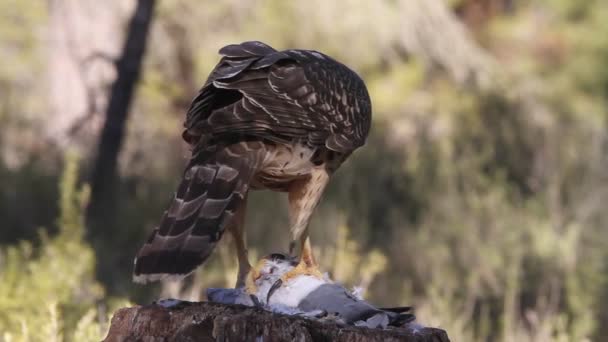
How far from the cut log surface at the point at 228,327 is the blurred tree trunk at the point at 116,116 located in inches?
173

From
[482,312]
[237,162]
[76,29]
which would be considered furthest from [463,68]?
[237,162]

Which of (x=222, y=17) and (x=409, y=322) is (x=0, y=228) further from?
(x=409, y=322)

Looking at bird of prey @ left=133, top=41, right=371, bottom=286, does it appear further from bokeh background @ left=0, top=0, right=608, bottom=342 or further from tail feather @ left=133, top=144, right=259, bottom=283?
bokeh background @ left=0, top=0, right=608, bottom=342

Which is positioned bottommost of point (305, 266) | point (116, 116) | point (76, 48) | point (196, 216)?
point (305, 266)

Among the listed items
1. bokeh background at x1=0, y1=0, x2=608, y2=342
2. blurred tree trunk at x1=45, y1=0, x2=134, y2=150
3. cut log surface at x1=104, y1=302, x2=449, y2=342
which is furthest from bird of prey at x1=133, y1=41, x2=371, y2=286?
blurred tree trunk at x1=45, y1=0, x2=134, y2=150

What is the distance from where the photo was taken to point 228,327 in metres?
3.46

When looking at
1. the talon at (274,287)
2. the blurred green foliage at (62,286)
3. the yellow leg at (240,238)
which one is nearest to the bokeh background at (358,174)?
the blurred green foliage at (62,286)

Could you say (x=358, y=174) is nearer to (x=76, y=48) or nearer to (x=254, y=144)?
(x=76, y=48)

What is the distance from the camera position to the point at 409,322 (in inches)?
147

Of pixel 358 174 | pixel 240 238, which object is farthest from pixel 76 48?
pixel 240 238

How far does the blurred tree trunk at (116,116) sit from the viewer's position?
7.77 metres

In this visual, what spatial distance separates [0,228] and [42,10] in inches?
199

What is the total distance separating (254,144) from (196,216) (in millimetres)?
543

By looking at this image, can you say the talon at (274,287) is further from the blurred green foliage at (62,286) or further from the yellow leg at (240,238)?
the blurred green foliage at (62,286)
